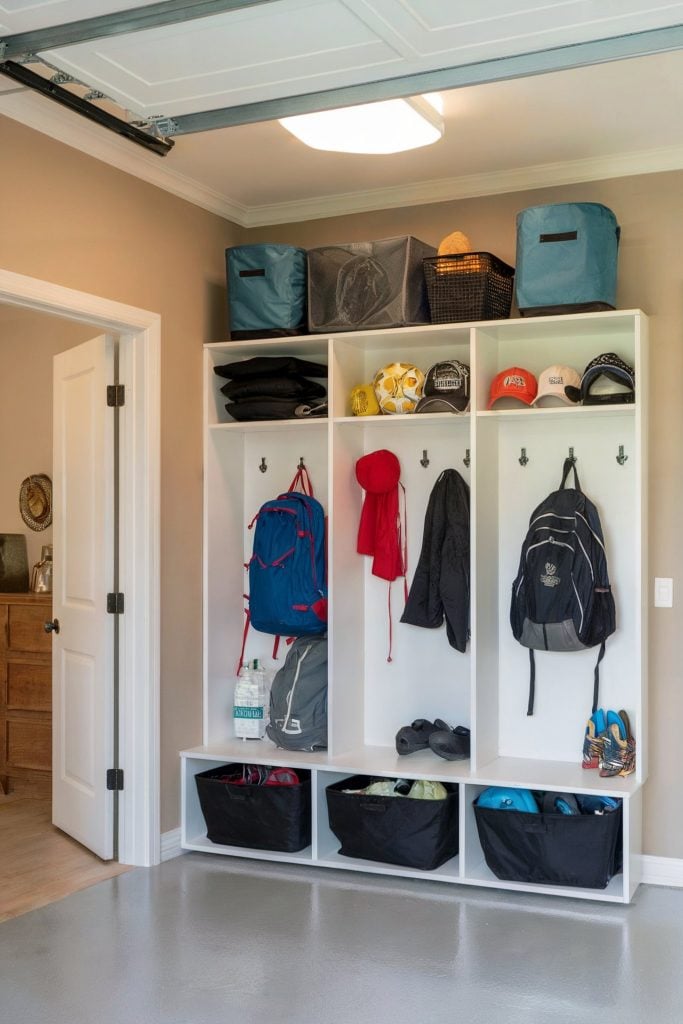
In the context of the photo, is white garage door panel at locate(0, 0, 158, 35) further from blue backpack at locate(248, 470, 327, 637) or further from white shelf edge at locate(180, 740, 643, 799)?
white shelf edge at locate(180, 740, 643, 799)

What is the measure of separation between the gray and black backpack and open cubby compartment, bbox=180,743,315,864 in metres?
0.17

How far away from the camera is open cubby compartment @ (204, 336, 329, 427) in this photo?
471 centimetres

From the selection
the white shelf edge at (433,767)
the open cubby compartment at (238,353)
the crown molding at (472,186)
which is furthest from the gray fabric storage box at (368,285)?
the white shelf edge at (433,767)

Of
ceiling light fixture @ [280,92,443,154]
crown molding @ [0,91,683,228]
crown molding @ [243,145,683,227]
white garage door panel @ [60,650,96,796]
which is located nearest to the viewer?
ceiling light fixture @ [280,92,443,154]

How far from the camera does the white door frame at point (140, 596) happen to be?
4.46 meters

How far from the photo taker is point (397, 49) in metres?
2.61

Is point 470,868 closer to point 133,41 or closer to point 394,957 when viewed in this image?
point 394,957

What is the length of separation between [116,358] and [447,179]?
1578 millimetres

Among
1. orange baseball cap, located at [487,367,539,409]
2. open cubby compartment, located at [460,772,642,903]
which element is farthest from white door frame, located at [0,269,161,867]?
orange baseball cap, located at [487,367,539,409]

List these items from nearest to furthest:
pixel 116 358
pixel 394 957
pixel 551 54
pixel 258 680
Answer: pixel 551 54
pixel 394 957
pixel 116 358
pixel 258 680

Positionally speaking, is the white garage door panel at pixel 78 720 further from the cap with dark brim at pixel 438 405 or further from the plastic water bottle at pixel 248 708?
the cap with dark brim at pixel 438 405

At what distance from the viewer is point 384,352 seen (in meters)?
4.88

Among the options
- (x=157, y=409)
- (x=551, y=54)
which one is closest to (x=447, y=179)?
(x=157, y=409)

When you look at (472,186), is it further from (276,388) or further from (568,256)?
(276,388)
